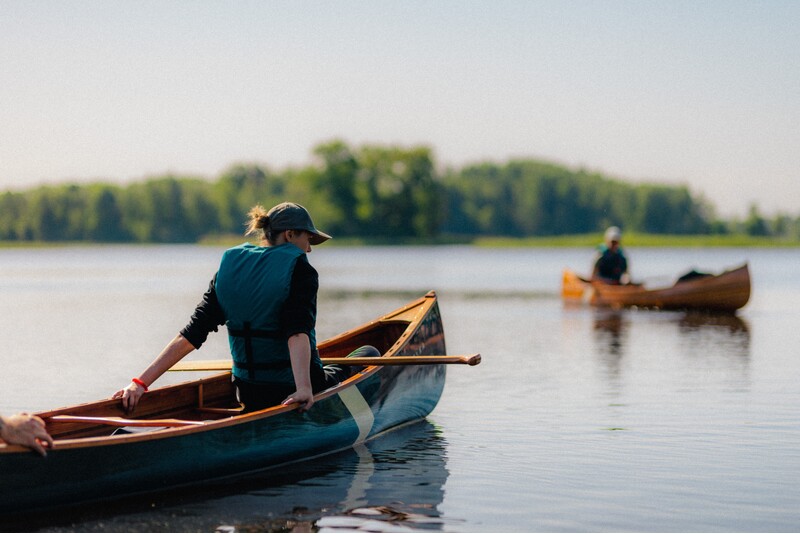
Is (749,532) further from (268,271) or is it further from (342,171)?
(342,171)

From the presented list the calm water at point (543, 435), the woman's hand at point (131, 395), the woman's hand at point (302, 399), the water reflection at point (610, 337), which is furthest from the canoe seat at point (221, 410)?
the water reflection at point (610, 337)

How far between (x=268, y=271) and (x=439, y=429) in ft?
9.97

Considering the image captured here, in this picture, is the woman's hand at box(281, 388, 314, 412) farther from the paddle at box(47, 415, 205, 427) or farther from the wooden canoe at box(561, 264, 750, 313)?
the wooden canoe at box(561, 264, 750, 313)

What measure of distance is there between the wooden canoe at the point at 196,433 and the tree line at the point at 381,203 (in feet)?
295

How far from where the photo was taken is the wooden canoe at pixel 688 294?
22484 mm

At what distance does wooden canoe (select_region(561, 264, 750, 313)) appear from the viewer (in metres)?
22.5

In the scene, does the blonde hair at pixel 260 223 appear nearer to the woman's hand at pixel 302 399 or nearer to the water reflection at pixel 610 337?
the woman's hand at pixel 302 399

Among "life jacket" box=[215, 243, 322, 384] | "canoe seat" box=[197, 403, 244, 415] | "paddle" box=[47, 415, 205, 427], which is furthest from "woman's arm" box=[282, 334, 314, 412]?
"canoe seat" box=[197, 403, 244, 415]

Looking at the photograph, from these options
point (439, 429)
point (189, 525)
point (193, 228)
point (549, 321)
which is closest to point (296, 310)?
point (189, 525)

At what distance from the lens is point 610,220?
5827 inches

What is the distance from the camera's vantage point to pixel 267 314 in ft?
23.4

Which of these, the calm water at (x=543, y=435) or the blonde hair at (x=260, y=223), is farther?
the blonde hair at (x=260, y=223)

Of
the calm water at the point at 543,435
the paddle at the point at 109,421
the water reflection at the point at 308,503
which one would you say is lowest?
the calm water at the point at 543,435

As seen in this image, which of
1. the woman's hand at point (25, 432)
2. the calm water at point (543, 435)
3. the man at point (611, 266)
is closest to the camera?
the woman's hand at point (25, 432)
